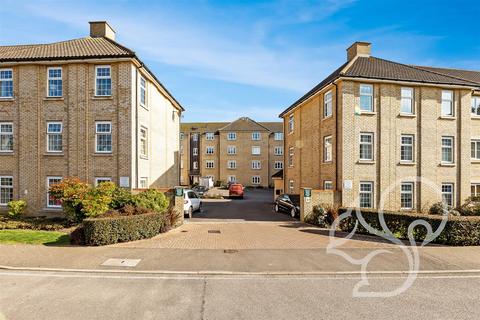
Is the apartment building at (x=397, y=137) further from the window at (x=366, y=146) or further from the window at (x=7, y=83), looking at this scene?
the window at (x=7, y=83)

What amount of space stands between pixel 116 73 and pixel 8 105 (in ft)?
23.0

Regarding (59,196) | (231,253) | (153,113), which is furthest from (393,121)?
(59,196)

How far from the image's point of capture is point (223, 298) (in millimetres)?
6723

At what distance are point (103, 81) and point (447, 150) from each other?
22.3 meters

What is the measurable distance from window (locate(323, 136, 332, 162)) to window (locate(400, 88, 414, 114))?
16.0 feet

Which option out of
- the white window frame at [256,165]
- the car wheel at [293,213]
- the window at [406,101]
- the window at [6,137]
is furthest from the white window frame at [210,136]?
the window at [406,101]

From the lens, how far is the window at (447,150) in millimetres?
20078

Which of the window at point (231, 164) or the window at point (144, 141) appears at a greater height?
the window at point (144, 141)

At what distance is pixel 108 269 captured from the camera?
8.61 metres

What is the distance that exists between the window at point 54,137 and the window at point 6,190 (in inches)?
125

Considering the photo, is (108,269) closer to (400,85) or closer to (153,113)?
(153,113)

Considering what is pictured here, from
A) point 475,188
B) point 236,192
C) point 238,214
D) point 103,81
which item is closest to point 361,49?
point 475,188

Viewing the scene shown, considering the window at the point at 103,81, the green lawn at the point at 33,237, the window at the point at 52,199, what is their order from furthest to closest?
1. the window at the point at 52,199
2. the window at the point at 103,81
3. the green lawn at the point at 33,237

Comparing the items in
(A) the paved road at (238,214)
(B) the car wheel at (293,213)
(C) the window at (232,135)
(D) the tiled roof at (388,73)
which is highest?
(D) the tiled roof at (388,73)
